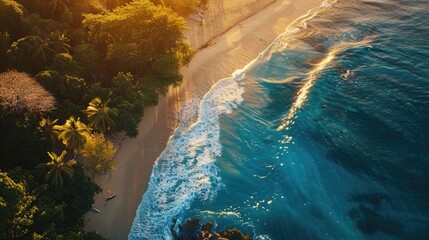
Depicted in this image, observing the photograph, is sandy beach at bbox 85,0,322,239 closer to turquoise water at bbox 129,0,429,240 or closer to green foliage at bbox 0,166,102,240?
turquoise water at bbox 129,0,429,240

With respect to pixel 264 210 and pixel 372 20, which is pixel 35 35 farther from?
pixel 372 20

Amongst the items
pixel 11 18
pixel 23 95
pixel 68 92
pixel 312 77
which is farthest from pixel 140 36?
pixel 312 77

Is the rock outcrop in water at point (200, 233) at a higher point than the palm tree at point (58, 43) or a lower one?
lower

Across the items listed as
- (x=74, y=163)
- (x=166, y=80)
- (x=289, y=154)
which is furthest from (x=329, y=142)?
(x=74, y=163)

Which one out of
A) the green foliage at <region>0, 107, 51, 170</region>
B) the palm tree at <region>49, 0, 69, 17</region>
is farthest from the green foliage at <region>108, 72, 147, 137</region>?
the palm tree at <region>49, 0, 69, 17</region>

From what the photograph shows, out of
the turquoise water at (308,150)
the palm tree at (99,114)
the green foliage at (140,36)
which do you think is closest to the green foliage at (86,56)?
the green foliage at (140,36)

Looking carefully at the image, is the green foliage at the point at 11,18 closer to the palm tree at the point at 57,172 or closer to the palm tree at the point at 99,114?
the palm tree at the point at 99,114

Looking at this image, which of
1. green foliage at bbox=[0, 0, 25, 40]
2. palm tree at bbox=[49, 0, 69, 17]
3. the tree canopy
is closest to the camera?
the tree canopy
